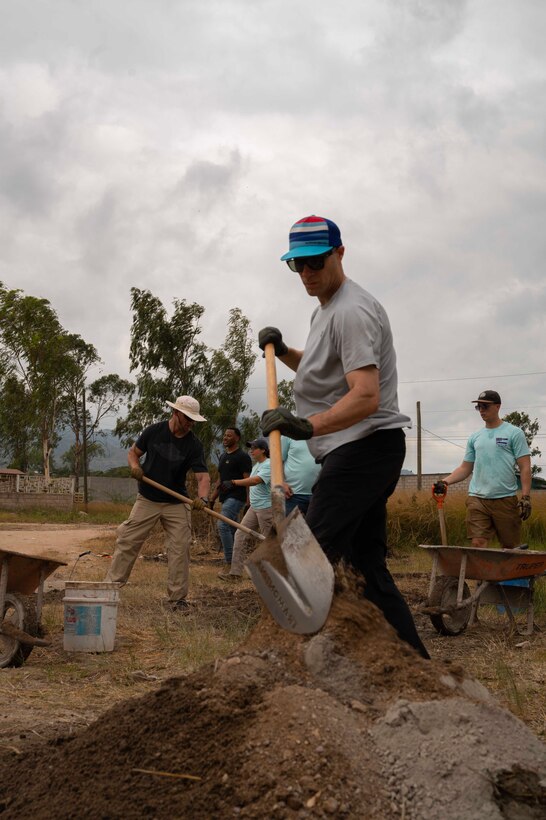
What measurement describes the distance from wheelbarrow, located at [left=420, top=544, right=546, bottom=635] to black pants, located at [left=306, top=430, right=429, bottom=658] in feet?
8.18

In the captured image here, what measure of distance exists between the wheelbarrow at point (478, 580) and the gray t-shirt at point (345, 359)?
264 centimetres

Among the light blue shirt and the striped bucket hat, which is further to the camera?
the light blue shirt

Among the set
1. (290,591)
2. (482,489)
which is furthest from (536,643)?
(290,591)

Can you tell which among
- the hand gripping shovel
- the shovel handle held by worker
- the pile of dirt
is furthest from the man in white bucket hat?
the hand gripping shovel

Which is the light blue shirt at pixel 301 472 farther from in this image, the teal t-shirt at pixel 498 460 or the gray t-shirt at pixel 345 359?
the gray t-shirt at pixel 345 359

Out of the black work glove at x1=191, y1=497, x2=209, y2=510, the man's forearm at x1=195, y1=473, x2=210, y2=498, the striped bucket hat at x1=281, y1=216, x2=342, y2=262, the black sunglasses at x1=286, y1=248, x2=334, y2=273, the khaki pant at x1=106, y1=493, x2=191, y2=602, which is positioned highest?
the striped bucket hat at x1=281, y1=216, x2=342, y2=262

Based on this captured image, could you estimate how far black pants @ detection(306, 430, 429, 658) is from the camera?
3.10 metres

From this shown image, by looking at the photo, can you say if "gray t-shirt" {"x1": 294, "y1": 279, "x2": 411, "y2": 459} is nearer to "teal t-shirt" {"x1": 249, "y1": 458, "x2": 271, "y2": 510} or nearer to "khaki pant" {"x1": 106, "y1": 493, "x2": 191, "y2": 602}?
"khaki pant" {"x1": 106, "y1": 493, "x2": 191, "y2": 602}

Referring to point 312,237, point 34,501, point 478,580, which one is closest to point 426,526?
point 478,580

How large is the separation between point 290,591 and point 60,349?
37.4 m

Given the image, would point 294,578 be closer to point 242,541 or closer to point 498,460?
point 498,460

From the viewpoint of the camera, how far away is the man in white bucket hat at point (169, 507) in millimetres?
6961

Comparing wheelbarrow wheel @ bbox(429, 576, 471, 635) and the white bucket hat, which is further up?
the white bucket hat

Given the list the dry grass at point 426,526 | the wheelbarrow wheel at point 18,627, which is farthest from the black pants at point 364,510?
the dry grass at point 426,526
